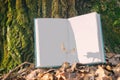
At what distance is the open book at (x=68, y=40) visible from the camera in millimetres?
3855

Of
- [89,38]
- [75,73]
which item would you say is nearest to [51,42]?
[89,38]

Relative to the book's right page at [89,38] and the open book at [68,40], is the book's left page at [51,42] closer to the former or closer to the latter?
the open book at [68,40]

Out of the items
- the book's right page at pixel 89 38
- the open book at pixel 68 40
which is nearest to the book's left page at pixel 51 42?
the open book at pixel 68 40

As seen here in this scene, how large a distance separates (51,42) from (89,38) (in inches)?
15.9

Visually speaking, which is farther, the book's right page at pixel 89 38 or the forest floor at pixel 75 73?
the book's right page at pixel 89 38

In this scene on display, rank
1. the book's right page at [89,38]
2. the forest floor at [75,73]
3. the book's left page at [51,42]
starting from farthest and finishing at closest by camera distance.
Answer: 1. the book's left page at [51,42]
2. the book's right page at [89,38]
3. the forest floor at [75,73]

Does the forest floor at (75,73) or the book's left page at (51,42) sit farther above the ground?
the book's left page at (51,42)

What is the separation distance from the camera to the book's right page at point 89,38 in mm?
3799

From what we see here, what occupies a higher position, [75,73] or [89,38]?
[89,38]

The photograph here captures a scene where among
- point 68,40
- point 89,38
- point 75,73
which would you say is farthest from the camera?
point 68,40

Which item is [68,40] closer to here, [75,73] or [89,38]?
[89,38]

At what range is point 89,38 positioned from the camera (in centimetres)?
390

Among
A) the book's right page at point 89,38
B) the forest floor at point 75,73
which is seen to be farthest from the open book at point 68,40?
the forest floor at point 75,73

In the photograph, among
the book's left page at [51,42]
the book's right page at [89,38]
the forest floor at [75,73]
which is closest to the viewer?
the forest floor at [75,73]
